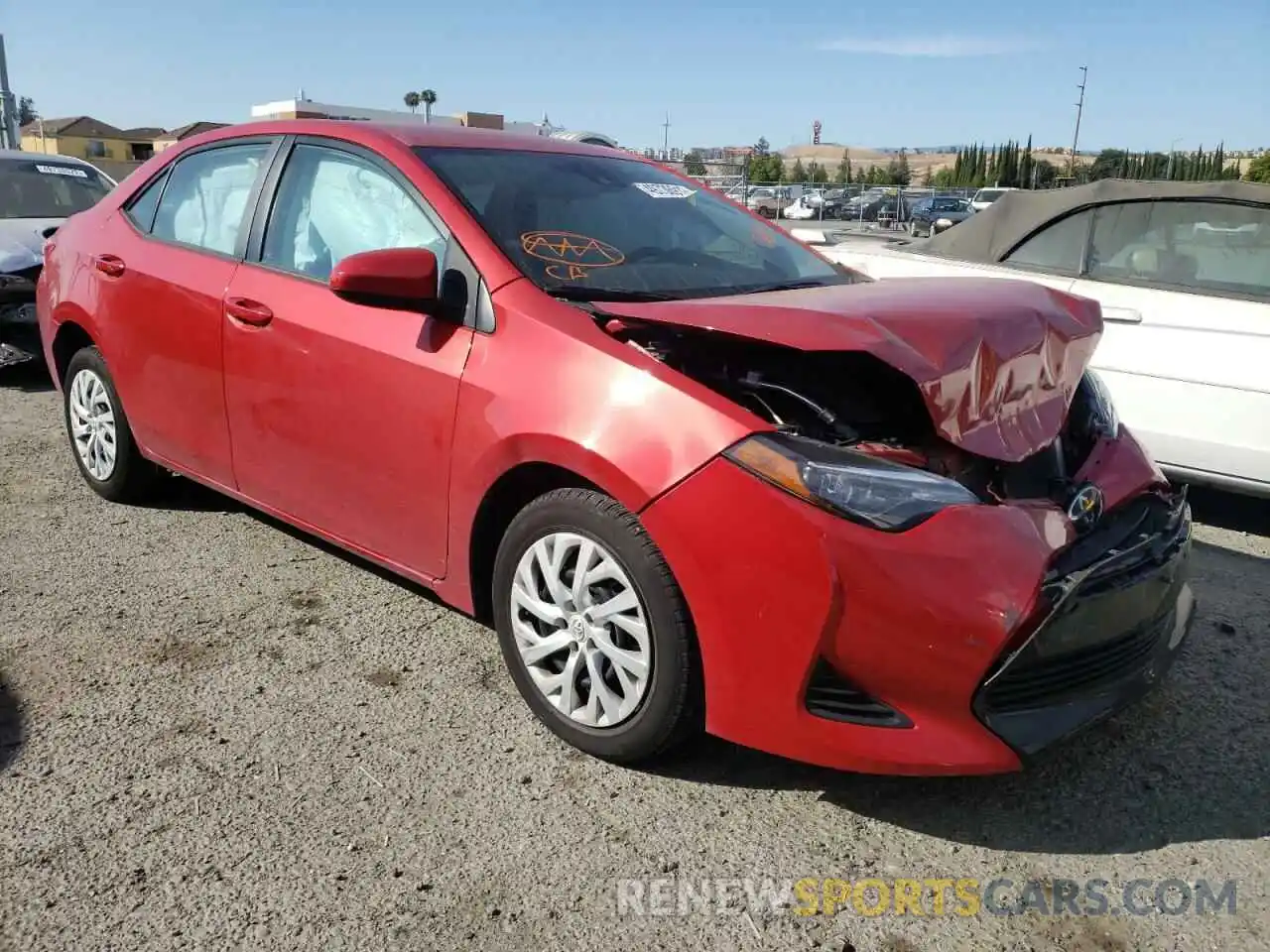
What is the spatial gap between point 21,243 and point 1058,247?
272 inches

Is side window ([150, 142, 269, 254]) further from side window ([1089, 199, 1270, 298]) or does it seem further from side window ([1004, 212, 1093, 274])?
side window ([1089, 199, 1270, 298])

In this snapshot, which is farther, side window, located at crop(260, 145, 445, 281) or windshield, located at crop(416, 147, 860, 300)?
side window, located at crop(260, 145, 445, 281)

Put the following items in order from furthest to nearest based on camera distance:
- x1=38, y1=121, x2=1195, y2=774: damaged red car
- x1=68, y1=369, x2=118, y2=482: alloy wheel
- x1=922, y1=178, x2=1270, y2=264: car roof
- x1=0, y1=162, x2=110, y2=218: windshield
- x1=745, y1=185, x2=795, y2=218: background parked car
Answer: x1=745, y1=185, x2=795, y2=218: background parked car → x1=0, y1=162, x2=110, y2=218: windshield → x1=922, y1=178, x2=1270, y2=264: car roof → x1=68, y1=369, x2=118, y2=482: alloy wheel → x1=38, y1=121, x2=1195, y2=774: damaged red car

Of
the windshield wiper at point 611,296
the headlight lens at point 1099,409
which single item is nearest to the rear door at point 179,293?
the windshield wiper at point 611,296

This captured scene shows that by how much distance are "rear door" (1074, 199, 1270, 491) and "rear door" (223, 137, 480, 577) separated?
3.30 m

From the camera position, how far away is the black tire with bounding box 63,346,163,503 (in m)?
4.32

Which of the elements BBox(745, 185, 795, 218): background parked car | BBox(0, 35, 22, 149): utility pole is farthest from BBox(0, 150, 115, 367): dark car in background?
BBox(745, 185, 795, 218): background parked car

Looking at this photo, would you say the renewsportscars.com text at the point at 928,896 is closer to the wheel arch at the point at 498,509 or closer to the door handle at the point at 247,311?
the wheel arch at the point at 498,509

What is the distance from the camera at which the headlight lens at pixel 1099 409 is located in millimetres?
3035

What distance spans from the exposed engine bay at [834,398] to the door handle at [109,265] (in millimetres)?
2490

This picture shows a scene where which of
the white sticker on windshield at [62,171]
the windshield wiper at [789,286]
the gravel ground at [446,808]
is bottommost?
the gravel ground at [446,808]

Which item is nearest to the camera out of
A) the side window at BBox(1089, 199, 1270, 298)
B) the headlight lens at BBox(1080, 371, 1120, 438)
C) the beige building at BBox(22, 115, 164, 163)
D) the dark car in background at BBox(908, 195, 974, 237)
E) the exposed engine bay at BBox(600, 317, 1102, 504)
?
the exposed engine bay at BBox(600, 317, 1102, 504)

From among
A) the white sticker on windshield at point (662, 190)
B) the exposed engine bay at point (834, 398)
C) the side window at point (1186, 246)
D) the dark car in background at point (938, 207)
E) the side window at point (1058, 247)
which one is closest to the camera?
the exposed engine bay at point (834, 398)

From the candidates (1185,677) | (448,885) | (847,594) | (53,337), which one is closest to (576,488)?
(847,594)
